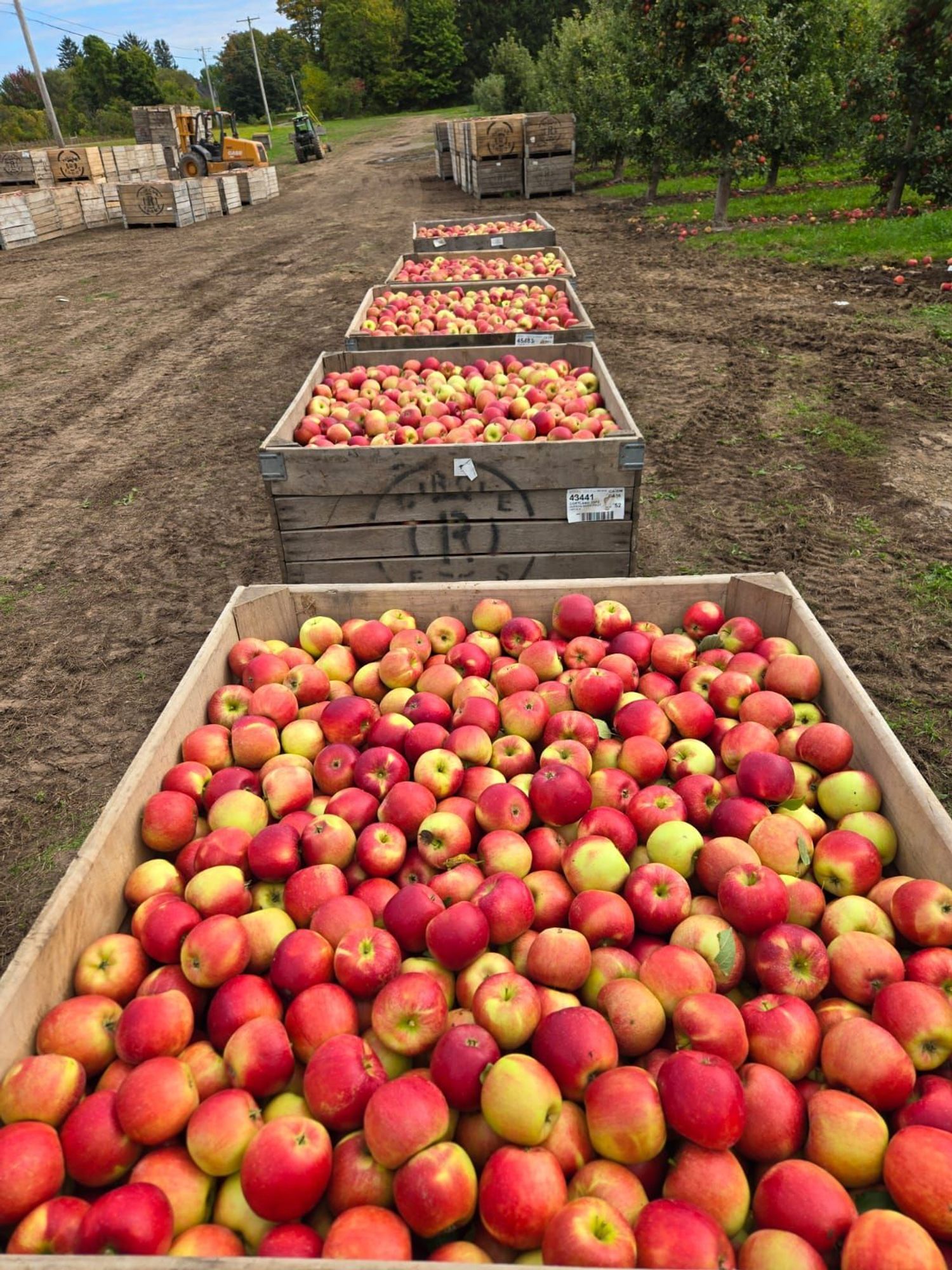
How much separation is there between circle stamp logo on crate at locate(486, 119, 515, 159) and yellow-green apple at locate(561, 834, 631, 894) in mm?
25906

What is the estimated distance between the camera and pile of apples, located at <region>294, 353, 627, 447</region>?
4906mm

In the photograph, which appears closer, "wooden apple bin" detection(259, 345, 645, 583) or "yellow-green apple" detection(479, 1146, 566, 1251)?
"yellow-green apple" detection(479, 1146, 566, 1251)

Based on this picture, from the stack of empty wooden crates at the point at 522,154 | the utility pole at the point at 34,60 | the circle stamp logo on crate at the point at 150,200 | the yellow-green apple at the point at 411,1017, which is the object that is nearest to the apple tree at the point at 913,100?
the stack of empty wooden crates at the point at 522,154

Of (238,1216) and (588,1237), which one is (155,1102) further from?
(588,1237)

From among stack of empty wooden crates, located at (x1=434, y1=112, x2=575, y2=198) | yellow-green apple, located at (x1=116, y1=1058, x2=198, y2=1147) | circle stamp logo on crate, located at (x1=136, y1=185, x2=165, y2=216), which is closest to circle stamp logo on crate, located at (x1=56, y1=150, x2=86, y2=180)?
circle stamp logo on crate, located at (x1=136, y1=185, x2=165, y2=216)

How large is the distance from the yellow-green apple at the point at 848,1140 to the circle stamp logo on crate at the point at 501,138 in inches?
1048

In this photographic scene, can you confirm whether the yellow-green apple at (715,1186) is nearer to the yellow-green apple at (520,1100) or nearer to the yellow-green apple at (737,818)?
the yellow-green apple at (520,1100)

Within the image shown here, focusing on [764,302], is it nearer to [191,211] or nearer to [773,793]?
[773,793]

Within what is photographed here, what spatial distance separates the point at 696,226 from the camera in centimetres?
1677

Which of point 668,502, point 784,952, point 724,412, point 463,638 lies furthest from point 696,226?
point 784,952

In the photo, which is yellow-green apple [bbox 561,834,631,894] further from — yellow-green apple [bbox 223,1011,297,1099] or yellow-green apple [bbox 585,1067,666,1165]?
yellow-green apple [bbox 223,1011,297,1099]

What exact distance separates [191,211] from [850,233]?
18.2 metres

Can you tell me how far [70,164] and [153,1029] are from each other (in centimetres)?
3083

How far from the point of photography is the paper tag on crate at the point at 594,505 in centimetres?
438
